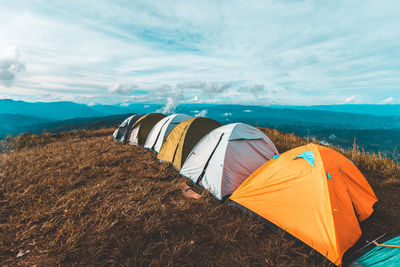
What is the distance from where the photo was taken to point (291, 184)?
3.71 metres

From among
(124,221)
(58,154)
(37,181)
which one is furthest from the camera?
(58,154)

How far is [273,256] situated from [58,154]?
31.2 ft

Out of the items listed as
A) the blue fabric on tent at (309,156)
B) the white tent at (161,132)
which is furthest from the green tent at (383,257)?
the white tent at (161,132)

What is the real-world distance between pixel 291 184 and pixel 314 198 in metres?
0.49

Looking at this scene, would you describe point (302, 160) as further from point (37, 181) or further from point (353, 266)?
point (37, 181)

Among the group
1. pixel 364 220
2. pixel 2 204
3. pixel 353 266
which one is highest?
pixel 2 204

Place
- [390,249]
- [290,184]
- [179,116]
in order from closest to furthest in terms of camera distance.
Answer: [390,249], [290,184], [179,116]

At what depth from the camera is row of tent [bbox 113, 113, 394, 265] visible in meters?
3.08

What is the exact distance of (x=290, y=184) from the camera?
3723 mm

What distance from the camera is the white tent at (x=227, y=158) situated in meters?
4.78

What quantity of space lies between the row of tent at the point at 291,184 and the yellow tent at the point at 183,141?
14 centimetres

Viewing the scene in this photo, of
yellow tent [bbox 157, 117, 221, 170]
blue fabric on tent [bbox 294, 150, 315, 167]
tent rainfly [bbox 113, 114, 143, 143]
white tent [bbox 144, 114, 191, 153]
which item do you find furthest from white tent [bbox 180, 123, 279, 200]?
tent rainfly [bbox 113, 114, 143, 143]

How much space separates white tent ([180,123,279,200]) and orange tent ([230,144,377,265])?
0.65 metres

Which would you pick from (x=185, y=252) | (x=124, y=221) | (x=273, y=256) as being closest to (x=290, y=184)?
(x=273, y=256)
